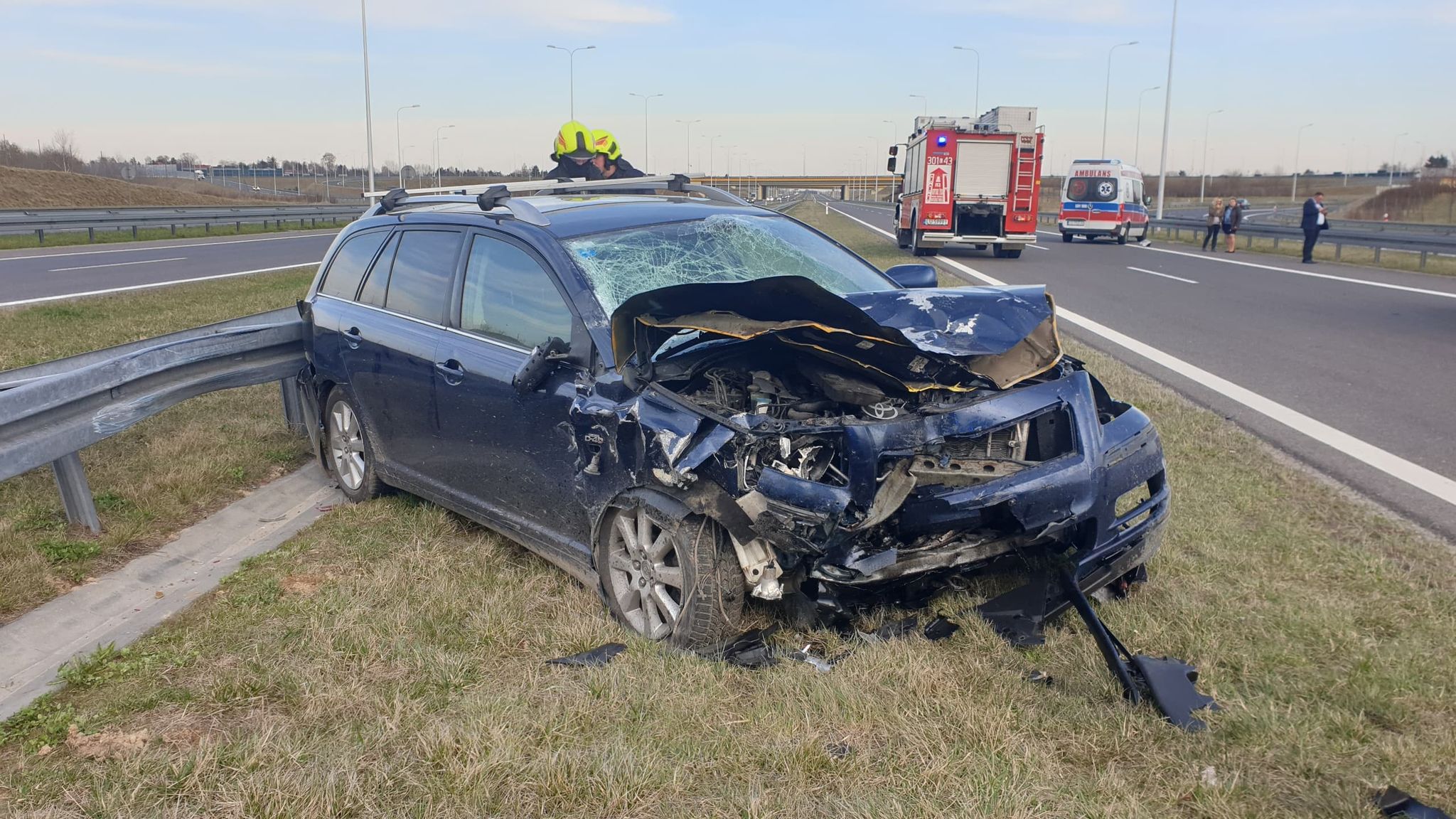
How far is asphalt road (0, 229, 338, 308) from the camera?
50.3 ft

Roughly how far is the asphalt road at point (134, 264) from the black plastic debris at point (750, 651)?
43.3 feet

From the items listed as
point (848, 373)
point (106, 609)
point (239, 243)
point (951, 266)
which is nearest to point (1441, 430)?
point (848, 373)

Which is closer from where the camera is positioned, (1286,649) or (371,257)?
(1286,649)

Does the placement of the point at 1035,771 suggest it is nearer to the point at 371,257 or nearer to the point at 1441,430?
the point at 371,257

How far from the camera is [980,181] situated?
956 inches

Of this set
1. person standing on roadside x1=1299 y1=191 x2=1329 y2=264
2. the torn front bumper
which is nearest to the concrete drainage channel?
the torn front bumper

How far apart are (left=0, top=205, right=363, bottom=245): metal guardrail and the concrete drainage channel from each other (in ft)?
55.6

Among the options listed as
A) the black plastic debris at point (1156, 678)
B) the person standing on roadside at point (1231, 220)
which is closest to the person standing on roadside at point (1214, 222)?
the person standing on roadside at point (1231, 220)

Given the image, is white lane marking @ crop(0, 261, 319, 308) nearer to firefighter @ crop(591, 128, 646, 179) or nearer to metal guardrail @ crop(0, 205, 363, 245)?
metal guardrail @ crop(0, 205, 363, 245)

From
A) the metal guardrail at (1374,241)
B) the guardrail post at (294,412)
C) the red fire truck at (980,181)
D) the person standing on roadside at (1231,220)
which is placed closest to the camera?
the guardrail post at (294,412)

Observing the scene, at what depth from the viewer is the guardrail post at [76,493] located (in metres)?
5.15

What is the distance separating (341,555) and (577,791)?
2641 millimetres

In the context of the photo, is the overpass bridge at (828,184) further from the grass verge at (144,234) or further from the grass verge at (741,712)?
the grass verge at (741,712)

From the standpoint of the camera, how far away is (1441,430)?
690cm
